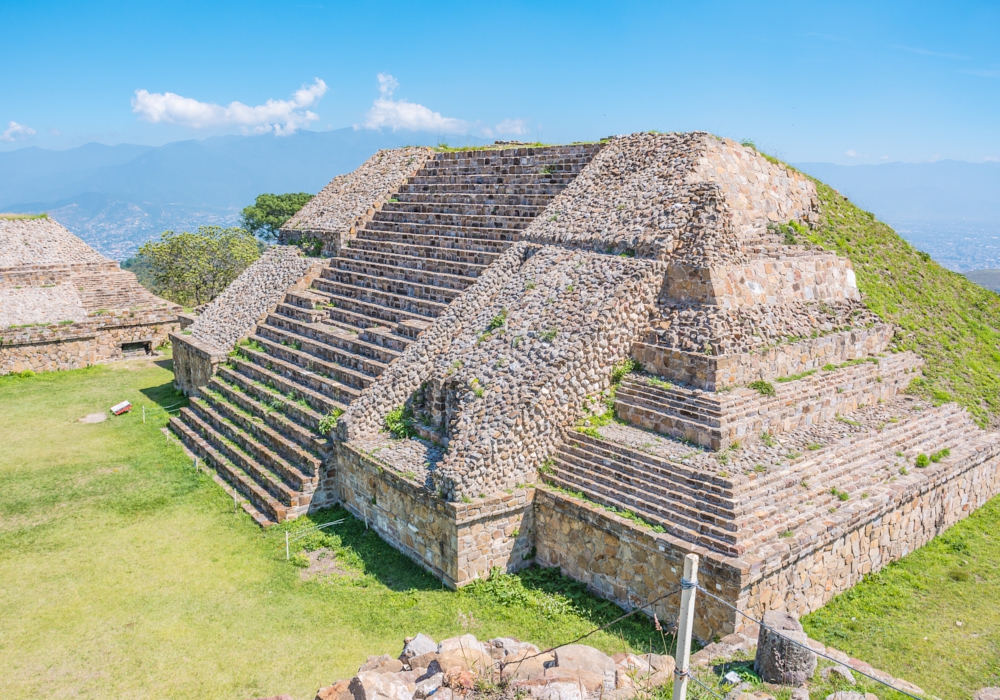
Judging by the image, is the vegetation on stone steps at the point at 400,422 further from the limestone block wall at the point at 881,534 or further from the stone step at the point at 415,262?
the limestone block wall at the point at 881,534

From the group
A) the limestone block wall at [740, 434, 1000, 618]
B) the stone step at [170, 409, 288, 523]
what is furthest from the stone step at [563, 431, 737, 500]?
the stone step at [170, 409, 288, 523]

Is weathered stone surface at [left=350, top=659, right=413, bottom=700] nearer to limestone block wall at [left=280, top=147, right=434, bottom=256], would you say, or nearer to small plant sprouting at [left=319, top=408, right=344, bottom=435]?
small plant sprouting at [left=319, top=408, right=344, bottom=435]

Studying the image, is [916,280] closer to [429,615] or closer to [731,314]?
[731,314]

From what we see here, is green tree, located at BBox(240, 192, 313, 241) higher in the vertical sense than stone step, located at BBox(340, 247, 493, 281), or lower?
higher

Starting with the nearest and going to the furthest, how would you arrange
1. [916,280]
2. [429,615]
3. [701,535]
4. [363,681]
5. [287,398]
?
1. [363,681]
2. [701,535]
3. [429,615]
4. [287,398]
5. [916,280]

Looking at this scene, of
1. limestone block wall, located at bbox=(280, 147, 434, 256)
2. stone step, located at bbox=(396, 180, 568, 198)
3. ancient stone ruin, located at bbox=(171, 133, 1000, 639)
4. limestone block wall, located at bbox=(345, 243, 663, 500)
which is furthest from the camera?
limestone block wall, located at bbox=(280, 147, 434, 256)

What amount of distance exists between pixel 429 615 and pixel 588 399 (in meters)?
3.58

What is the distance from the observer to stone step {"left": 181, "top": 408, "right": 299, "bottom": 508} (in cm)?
1057

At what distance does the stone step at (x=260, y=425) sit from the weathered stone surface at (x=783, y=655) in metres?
7.11

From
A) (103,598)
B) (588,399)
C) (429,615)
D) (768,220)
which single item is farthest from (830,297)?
(103,598)

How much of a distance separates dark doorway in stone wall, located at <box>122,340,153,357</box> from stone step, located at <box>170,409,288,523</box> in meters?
8.80

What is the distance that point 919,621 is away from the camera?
7.59 m

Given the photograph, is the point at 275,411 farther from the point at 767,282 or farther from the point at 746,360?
the point at 767,282

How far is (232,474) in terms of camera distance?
11758mm
